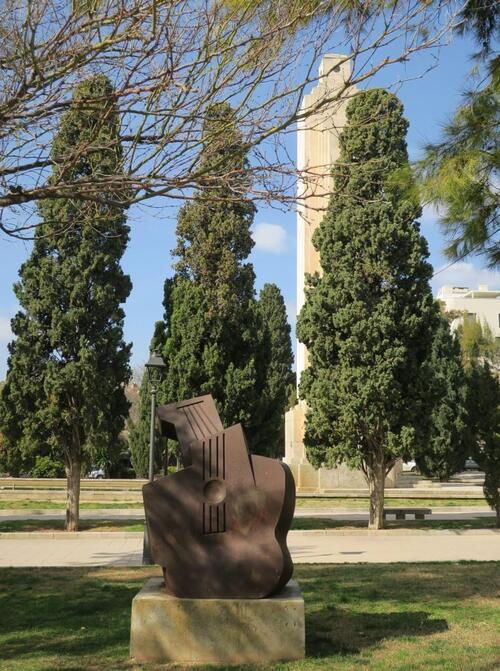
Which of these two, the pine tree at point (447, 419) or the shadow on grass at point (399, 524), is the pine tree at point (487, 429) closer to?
the shadow on grass at point (399, 524)

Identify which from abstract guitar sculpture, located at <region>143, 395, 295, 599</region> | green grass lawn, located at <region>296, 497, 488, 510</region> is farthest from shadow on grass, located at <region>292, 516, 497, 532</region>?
abstract guitar sculpture, located at <region>143, 395, 295, 599</region>

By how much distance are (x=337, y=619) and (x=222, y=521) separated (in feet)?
5.80

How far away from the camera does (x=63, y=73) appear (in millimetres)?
5961

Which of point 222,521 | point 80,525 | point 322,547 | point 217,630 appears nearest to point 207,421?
point 222,521

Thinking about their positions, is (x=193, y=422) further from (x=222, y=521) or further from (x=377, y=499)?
(x=377, y=499)

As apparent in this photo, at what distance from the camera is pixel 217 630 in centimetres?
563

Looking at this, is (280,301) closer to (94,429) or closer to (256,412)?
(256,412)

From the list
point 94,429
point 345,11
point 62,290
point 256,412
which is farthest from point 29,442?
point 345,11

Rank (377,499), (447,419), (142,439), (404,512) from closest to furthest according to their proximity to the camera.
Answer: (377,499) → (404,512) → (447,419) → (142,439)

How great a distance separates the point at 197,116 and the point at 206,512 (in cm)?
315

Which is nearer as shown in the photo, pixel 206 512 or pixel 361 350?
pixel 206 512

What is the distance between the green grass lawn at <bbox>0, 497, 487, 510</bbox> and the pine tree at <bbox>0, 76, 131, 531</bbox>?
4.98 m

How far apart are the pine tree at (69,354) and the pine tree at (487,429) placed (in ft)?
28.6

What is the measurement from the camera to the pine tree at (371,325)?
59.2 feet
